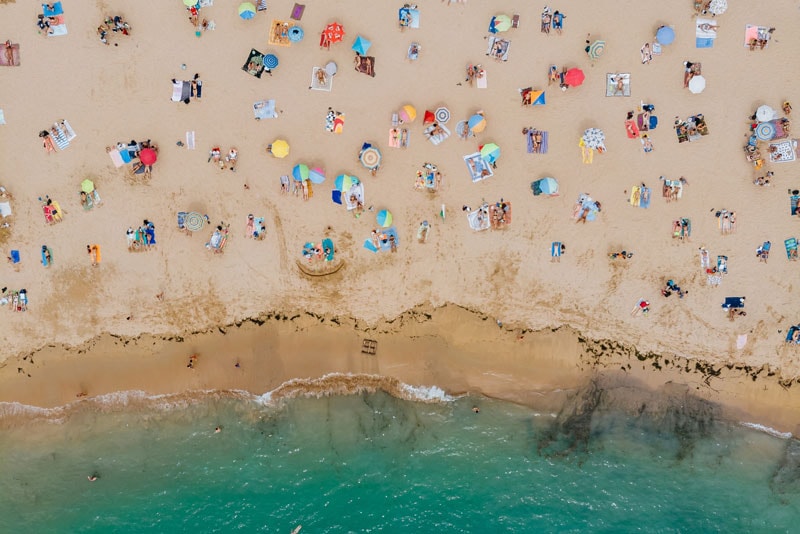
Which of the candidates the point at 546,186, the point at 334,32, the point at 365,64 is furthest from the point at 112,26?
the point at 546,186

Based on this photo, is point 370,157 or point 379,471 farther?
point 379,471

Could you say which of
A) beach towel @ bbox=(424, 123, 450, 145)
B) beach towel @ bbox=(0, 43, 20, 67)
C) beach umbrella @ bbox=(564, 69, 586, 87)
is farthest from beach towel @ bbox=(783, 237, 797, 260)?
beach towel @ bbox=(0, 43, 20, 67)

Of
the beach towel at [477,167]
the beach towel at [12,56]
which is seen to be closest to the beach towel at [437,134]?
the beach towel at [477,167]

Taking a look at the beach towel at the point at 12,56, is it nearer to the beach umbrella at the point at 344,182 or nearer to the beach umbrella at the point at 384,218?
the beach umbrella at the point at 344,182

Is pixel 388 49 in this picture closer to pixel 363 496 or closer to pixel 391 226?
pixel 391 226

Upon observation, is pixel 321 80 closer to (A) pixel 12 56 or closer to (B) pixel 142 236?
(B) pixel 142 236
